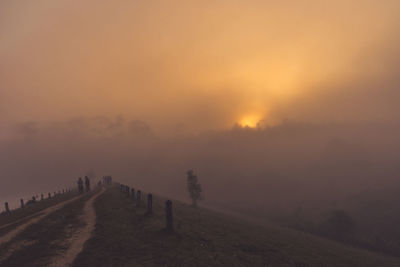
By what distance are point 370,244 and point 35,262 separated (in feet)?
345

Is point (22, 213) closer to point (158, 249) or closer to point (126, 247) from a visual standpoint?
point (126, 247)

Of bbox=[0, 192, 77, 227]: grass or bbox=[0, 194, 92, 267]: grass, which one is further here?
bbox=[0, 192, 77, 227]: grass

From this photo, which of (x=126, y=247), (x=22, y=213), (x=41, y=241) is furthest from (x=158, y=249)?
(x=22, y=213)

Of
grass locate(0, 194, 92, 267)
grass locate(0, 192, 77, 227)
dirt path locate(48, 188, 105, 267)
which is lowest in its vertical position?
grass locate(0, 192, 77, 227)

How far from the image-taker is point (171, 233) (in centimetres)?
2222

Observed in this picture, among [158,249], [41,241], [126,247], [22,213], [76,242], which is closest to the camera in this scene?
[158,249]

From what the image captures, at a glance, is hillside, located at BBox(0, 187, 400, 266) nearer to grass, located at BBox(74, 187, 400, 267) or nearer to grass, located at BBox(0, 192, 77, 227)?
grass, located at BBox(74, 187, 400, 267)

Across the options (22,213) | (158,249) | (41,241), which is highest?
(158,249)

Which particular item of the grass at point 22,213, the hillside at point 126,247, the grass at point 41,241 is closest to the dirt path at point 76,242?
the hillside at point 126,247

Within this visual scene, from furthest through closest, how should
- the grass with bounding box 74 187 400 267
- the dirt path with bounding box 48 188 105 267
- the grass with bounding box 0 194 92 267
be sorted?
1. the grass with bounding box 0 194 92 267
2. the grass with bounding box 74 187 400 267
3. the dirt path with bounding box 48 188 105 267

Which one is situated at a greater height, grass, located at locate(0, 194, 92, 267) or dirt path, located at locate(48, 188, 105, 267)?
dirt path, located at locate(48, 188, 105, 267)

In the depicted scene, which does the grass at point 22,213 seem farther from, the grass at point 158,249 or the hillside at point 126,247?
the grass at point 158,249

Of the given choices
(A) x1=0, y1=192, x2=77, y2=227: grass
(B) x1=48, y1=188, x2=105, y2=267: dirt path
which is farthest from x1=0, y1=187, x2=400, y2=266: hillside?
(A) x1=0, y1=192, x2=77, y2=227: grass

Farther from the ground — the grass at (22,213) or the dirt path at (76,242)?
the dirt path at (76,242)
